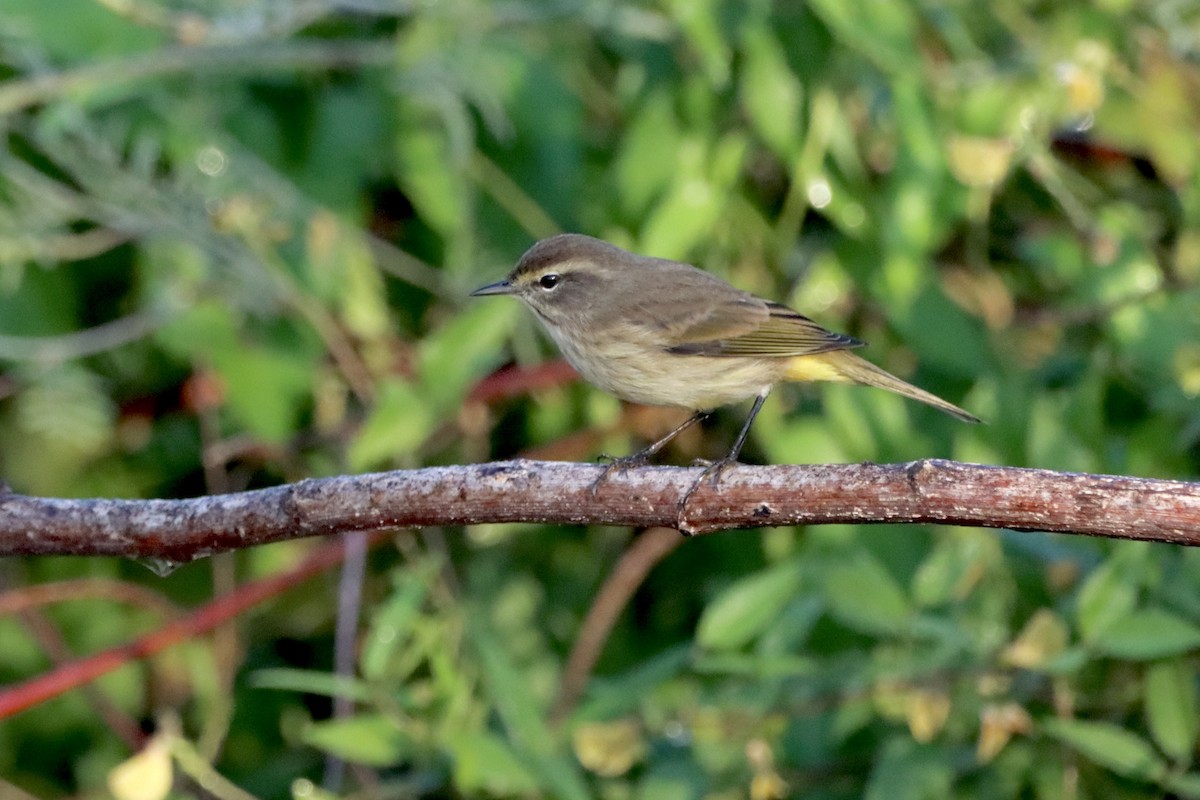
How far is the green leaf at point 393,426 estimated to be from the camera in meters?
3.89

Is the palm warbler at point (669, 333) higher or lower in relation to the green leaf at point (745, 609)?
higher

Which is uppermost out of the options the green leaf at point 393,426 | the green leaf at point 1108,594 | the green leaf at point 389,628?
the green leaf at point 393,426

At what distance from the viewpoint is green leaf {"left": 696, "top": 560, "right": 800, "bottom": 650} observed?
341 centimetres

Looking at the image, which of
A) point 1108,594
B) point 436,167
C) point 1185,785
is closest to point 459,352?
point 436,167

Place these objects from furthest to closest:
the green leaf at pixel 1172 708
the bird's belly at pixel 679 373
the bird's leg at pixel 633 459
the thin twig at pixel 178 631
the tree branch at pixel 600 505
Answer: the bird's belly at pixel 679 373 → the thin twig at pixel 178 631 → the green leaf at pixel 1172 708 → the bird's leg at pixel 633 459 → the tree branch at pixel 600 505

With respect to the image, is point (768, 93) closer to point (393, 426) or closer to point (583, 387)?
point (583, 387)

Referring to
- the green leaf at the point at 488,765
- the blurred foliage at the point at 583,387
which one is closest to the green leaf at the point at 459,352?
the blurred foliage at the point at 583,387

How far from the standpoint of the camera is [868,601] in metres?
3.24

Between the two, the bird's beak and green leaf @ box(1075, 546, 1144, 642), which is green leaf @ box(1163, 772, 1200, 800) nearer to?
green leaf @ box(1075, 546, 1144, 642)

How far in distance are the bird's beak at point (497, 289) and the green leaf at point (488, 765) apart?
1.41 m

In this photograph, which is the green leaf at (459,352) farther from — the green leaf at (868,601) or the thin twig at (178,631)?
the green leaf at (868,601)

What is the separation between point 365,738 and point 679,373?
4.21ft

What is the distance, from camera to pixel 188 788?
4492mm

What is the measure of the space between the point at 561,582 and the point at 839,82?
1.84 m
